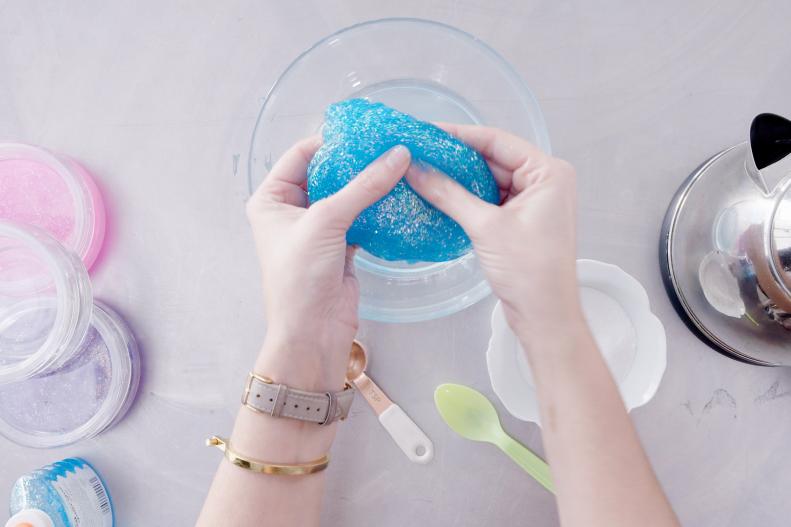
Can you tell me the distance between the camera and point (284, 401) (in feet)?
2.09

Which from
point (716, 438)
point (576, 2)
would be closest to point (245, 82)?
point (576, 2)

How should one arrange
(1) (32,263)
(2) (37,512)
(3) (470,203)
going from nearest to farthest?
(3) (470,203) < (2) (37,512) < (1) (32,263)

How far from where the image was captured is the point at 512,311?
628 millimetres

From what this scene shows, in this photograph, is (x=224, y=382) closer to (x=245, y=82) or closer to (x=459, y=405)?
(x=459, y=405)

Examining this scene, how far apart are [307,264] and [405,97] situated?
0.37 metres

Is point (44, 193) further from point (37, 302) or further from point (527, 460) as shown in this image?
point (527, 460)

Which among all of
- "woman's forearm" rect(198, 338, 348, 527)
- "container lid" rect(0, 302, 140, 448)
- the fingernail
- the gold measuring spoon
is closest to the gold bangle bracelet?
"woman's forearm" rect(198, 338, 348, 527)

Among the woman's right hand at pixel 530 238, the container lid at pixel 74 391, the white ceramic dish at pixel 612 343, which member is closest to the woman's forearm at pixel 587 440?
the woman's right hand at pixel 530 238

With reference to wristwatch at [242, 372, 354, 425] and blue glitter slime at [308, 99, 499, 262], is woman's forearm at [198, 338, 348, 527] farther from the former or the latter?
blue glitter slime at [308, 99, 499, 262]

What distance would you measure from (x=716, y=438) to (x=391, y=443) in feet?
1.60

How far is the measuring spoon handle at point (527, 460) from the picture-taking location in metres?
0.77

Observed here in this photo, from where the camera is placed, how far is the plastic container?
782 mm

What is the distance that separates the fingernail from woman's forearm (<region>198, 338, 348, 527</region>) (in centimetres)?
24

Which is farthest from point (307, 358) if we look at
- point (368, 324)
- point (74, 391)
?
point (74, 391)
